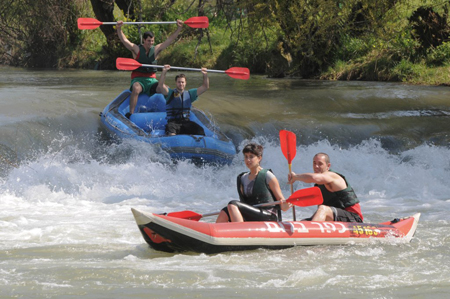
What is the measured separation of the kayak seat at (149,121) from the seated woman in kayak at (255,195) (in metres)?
3.93

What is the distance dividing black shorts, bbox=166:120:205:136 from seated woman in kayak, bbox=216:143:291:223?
3.46m

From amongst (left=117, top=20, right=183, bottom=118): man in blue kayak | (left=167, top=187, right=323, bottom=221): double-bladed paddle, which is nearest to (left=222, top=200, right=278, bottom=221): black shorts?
(left=167, top=187, right=323, bottom=221): double-bladed paddle

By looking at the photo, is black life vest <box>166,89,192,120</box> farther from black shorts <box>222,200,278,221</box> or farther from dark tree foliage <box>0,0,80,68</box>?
dark tree foliage <box>0,0,80,68</box>

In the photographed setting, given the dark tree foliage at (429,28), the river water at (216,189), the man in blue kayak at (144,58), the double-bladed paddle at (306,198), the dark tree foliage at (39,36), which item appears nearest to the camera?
the river water at (216,189)

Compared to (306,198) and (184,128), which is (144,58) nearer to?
(184,128)

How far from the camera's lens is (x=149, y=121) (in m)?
8.80

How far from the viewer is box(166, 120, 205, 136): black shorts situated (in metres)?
8.34

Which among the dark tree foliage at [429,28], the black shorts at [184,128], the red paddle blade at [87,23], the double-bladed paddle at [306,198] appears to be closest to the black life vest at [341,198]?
the double-bladed paddle at [306,198]

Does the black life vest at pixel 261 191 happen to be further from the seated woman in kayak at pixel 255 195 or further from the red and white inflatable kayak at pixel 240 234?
the red and white inflatable kayak at pixel 240 234

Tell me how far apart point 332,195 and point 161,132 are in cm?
391

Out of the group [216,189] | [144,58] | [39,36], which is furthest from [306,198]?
[39,36]

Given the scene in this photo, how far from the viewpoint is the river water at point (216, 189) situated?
4082 mm

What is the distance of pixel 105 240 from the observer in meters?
5.18

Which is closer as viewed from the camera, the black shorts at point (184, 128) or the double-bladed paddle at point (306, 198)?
the double-bladed paddle at point (306, 198)
